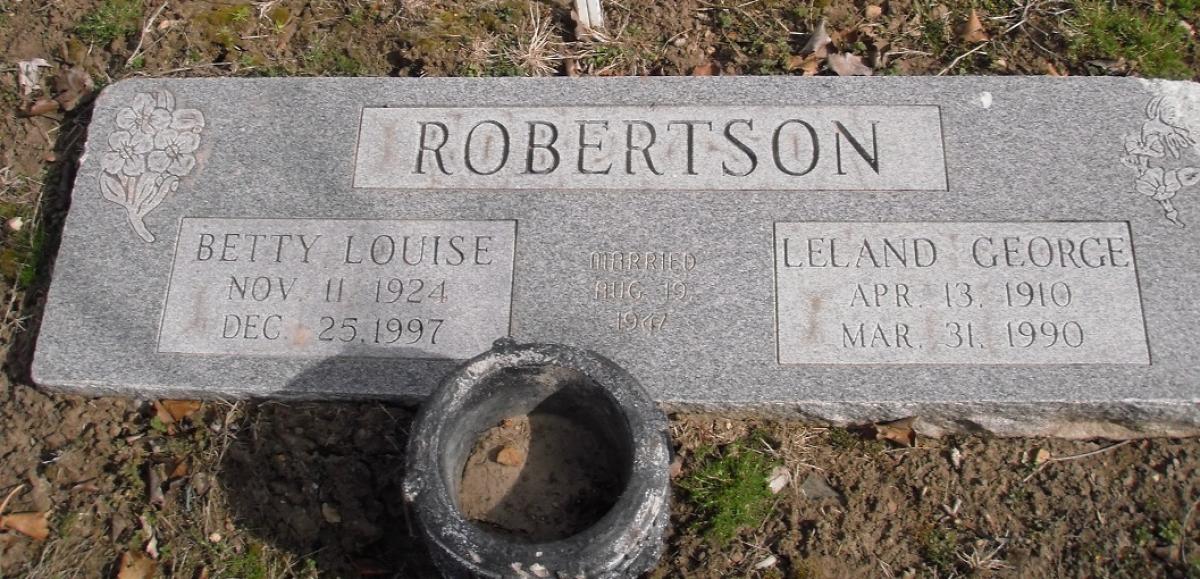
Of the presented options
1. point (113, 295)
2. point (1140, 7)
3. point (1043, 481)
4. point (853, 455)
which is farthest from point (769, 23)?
point (113, 295)

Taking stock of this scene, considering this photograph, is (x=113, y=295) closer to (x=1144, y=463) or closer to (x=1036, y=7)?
(x=1144, y=463)

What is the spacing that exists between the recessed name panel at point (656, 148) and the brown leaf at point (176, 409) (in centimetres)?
105

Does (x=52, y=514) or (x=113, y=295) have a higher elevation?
(x=113, y=295)

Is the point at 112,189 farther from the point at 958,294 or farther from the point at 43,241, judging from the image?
the point at 958,294

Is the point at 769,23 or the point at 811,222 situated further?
the point at 769,23

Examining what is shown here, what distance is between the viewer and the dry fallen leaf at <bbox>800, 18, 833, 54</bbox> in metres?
3.79

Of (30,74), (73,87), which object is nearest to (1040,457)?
(73,87)

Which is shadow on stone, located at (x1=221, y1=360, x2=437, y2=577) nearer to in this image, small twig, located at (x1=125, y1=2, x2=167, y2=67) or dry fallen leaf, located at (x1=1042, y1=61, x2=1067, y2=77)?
small twig, located at (x1=125, y1=2, x2=167, y2=67)

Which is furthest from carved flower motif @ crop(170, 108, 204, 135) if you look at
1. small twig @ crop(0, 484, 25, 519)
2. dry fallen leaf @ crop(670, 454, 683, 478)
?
dry fallen leaf @ crop(670, 454, 683, 478)

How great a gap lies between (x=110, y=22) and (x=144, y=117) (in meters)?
0.78

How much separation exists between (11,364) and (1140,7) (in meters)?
5.06

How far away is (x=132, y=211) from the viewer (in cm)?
333

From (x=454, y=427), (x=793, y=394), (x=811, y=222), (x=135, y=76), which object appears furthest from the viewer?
(x=135, y=76)

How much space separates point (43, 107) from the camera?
3.77 meters
